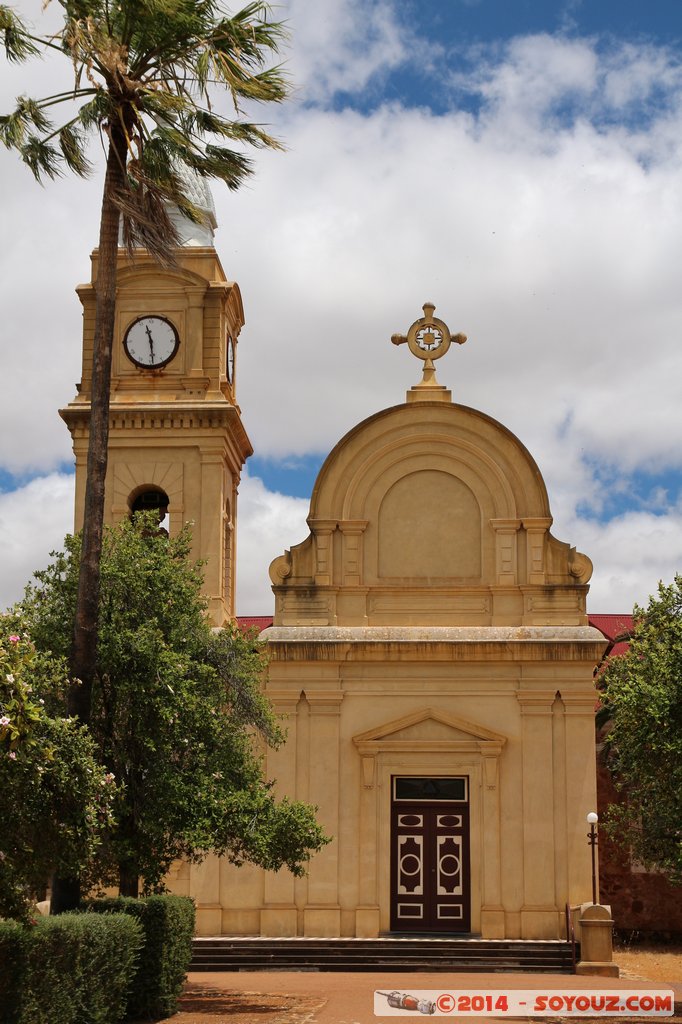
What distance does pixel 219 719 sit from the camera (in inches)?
927

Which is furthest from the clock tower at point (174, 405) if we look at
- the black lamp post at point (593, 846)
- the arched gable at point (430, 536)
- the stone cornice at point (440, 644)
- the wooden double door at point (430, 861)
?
the black lamp post at point (593, 846)

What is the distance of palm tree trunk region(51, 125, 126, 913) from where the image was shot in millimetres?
19609

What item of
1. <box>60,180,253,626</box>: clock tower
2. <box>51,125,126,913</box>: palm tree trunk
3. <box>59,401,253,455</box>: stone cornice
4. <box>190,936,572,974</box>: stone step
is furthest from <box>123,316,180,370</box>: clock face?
<box>190,936,572,974</box>: stone step

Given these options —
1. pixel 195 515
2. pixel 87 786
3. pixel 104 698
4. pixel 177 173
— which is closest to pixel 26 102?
pixel 177 173

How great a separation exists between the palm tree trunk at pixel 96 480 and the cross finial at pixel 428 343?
13688 millimetres

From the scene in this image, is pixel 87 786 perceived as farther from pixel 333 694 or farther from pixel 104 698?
pixel 333 694

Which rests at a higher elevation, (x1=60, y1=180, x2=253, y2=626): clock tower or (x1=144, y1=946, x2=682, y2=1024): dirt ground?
(x1=60, y1=180, x2=253, y2=626): clock tower

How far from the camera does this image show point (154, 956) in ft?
67.9

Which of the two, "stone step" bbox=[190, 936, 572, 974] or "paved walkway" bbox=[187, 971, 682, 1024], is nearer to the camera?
"paved walkway" bbox=[187, 971, 682, 1024]

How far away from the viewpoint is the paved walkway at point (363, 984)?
23.7 m

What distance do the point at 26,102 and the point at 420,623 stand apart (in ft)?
50.2

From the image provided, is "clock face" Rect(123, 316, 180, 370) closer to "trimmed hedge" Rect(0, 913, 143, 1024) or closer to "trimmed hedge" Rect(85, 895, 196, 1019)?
"trimmed hedge" Rect(85, 895, 196, 1019)

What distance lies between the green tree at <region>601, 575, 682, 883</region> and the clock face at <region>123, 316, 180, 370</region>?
15048mm

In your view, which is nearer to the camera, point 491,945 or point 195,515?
point 491,945
